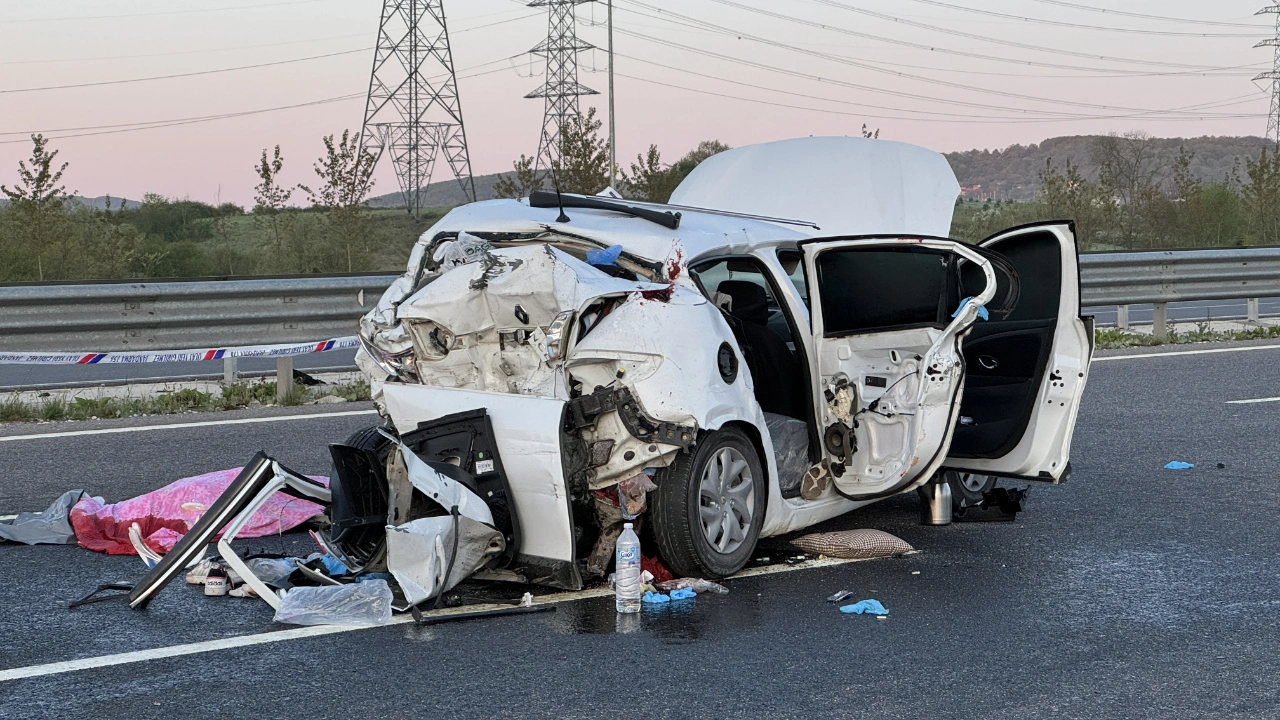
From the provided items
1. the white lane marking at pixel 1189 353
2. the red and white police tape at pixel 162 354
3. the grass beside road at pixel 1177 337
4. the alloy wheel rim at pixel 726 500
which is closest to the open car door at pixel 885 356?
the alloy wheel rim at pixel 726 500

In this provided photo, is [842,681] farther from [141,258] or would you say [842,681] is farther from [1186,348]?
[141,258]

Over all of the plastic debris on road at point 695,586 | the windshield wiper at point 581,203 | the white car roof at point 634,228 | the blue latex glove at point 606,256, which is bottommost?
the plastic debris on road at point 695,586

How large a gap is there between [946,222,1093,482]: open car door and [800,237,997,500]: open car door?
0.50 metres

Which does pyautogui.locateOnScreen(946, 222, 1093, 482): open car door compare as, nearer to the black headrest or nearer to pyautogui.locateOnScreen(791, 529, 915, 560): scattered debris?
pyautogui.locateOnScreen(791, 529, 915, 560): scattered debris

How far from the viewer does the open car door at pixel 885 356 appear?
5.96 meters

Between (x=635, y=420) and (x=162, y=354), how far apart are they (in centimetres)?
661

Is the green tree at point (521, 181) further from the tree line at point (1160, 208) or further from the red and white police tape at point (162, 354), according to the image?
the red and white police tape at point (162, 354)

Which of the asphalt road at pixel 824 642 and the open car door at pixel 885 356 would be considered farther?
the open car door at pixel 885 356

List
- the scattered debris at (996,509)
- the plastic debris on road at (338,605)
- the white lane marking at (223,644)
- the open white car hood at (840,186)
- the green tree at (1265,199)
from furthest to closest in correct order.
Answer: the green tree at (1265,199), the open white car hood at (840,186), the scattered debris at (996,509), the plastic debris on road at (338,605), the white lane marking at (223,644)

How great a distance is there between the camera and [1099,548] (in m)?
6.24

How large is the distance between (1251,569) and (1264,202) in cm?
2566

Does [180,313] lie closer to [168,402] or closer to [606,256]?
[168,402]

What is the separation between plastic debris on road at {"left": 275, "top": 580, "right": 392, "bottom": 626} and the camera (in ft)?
16.6

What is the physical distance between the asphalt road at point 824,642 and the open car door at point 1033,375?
43 cm
